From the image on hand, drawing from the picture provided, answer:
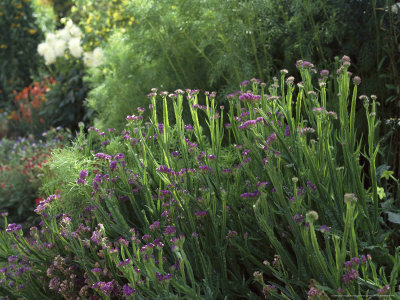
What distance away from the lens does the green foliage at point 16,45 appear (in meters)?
9.34

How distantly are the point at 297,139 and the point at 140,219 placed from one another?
2.73 ft

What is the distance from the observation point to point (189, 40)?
3.83 metres

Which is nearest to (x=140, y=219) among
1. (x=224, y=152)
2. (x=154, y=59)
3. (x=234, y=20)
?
(x=224, y=152)

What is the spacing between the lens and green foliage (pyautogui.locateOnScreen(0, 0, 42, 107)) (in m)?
9.34

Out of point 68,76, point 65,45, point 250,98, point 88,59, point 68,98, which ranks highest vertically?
point 65,45

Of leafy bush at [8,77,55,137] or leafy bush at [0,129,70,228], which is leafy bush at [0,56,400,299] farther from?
leafy bush at [8,77,55,137]

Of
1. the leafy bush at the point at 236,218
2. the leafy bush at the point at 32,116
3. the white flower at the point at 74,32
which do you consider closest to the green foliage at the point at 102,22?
the white flower at the point at 74,32

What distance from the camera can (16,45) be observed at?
941 centimetres

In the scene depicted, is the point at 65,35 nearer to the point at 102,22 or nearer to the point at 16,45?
the point at 102,22

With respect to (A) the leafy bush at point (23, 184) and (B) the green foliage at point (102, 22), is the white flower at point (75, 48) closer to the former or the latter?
(B) the green foliage at point (102, 22)

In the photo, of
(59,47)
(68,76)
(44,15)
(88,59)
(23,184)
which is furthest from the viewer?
(44,15)

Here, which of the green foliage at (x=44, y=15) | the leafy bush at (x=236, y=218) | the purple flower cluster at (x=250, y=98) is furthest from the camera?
the green foliage at (x=44, y=15)

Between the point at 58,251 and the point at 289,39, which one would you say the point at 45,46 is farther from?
the point at 58,251

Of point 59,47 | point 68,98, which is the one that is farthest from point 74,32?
point 68,98
